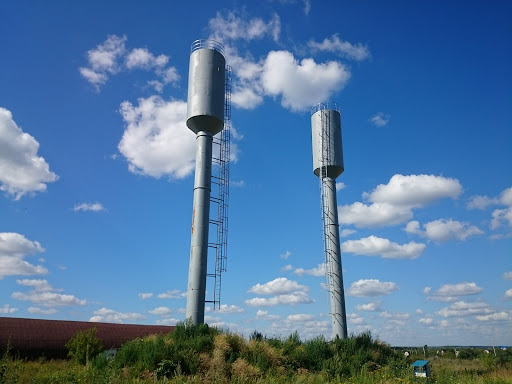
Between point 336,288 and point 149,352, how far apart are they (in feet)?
47.4

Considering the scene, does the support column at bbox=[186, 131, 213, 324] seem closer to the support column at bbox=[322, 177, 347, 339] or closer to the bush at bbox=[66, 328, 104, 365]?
the bush at bbox=[66, 328, 104, 365]

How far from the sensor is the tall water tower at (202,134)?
21.6 m

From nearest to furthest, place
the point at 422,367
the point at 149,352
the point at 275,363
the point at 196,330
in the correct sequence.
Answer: the point at 422,367, the point at 149,352, the point at 275,363, the point at 196,330

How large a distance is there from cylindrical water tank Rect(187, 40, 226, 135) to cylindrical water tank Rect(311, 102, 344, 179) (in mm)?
8402

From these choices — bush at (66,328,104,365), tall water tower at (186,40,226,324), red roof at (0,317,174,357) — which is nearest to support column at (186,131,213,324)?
tall water tower at (186,40,226,324)

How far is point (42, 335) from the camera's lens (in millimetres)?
25656

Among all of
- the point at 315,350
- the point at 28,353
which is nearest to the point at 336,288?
the point at 315,350

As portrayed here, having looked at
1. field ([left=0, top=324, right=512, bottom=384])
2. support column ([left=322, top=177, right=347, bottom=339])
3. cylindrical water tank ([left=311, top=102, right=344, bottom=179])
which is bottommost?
field ([left=0, top=324, right=512, bottom=384])

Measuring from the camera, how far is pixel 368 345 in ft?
80.6

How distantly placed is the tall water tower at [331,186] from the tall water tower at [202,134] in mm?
8514

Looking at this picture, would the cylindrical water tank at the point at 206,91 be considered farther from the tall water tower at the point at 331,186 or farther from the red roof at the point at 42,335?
the red roof at the point at 42,335

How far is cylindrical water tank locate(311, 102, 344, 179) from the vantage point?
2923 centimetres

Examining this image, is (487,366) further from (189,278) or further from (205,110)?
(205,110)

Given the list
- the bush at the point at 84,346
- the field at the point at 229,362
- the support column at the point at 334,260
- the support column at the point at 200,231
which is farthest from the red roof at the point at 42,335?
the support column at the point at 334,260
